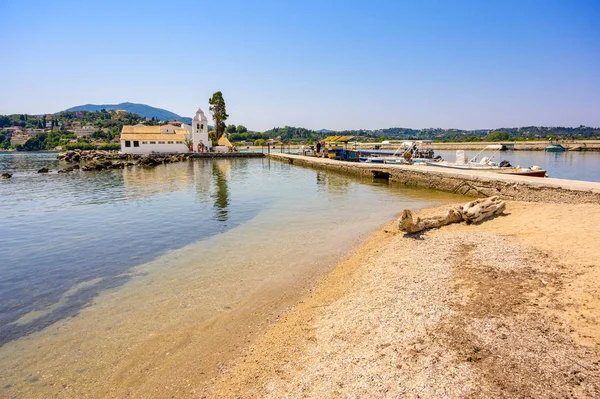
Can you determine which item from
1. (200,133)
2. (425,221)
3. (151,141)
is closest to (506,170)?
(425,221)

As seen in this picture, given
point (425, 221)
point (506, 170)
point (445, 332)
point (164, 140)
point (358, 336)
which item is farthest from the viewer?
point (164, 140)

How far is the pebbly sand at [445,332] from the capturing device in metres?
3.87

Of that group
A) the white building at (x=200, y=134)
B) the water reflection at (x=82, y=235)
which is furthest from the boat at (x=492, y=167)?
the white building at (x=200, y=134)

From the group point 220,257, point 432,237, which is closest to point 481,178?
point 432,237

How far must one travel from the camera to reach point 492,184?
59.8 feet

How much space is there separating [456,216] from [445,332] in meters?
8.03

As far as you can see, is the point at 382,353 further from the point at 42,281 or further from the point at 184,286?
the point at 42,281

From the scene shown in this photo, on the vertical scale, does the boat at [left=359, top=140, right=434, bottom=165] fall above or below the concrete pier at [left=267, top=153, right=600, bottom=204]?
above

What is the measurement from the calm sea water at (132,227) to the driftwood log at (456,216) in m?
2.03

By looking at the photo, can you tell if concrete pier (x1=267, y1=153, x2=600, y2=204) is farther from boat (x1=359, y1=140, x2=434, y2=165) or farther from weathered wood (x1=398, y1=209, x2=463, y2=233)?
weathered wood (x1=398, y1=209, x2=463, y2=233)

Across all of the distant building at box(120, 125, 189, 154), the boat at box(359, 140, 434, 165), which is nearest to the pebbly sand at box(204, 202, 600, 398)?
the boat at box(359, 140, 434, 165)

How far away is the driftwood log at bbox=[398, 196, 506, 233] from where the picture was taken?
1079cm

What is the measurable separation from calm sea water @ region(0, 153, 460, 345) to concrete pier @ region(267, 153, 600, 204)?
1391 millimetres

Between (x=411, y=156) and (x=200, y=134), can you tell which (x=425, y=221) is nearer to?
(x=411, y=156)
